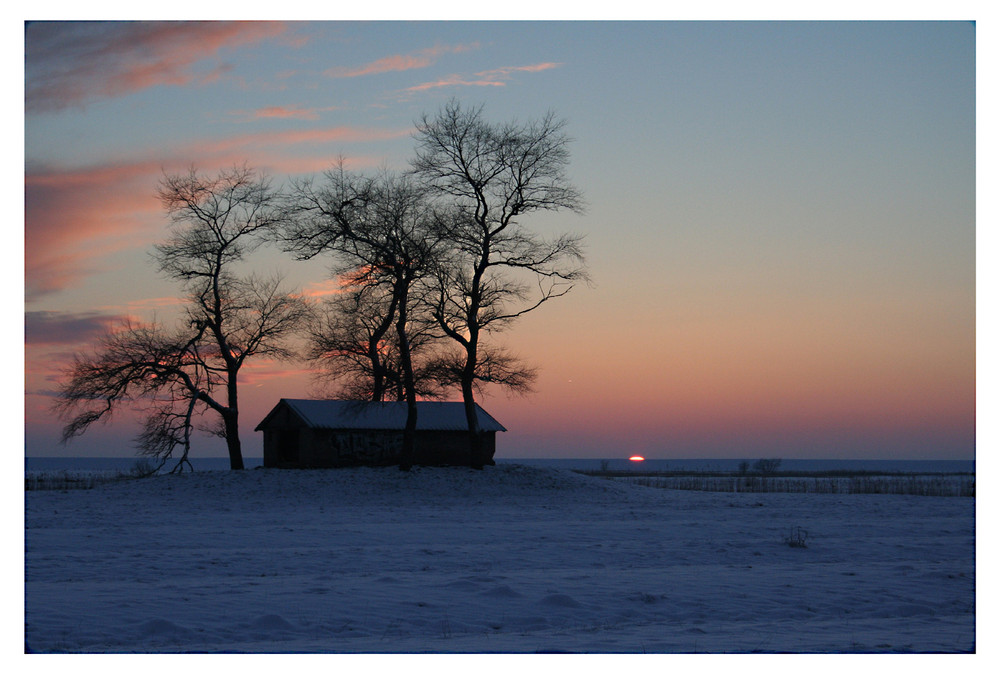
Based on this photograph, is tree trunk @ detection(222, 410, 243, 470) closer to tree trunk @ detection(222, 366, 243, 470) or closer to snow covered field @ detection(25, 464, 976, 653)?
tree trunk @ detection(222, 366, 243, 470)

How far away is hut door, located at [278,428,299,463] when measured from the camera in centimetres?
4573

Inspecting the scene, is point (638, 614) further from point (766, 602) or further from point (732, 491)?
point (732, 491)

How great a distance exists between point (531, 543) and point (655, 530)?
14.1 ft

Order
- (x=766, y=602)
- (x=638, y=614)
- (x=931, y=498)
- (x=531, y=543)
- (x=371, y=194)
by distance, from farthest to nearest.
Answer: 1. (x=371, y=194)
2. (x=931, y=498)
3. (x=531, y=543)
4. (x=766, y=602)
5. (x=638, y=614)

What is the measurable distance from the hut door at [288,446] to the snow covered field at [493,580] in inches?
593

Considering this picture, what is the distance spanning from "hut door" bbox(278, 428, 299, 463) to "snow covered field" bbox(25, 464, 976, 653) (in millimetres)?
15070

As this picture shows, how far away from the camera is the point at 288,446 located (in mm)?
46500

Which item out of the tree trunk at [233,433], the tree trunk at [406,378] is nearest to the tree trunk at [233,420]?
the tree trunk at [233,433]

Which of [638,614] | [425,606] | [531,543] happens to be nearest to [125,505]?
[531,543]

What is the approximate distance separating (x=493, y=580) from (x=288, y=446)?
32878mm

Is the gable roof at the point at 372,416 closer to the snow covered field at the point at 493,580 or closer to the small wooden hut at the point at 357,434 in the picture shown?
the small wooden hut at the point at 357,434

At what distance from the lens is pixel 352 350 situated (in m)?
42.3

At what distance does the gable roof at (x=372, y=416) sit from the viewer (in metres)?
43.2

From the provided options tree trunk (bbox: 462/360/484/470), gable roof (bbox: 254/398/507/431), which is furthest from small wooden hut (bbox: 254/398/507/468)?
tree trunk (bbox: 462/360/484/470)
